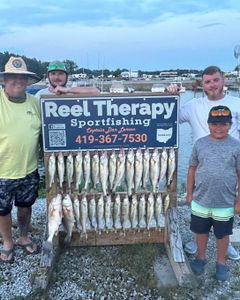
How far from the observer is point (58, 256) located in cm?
464

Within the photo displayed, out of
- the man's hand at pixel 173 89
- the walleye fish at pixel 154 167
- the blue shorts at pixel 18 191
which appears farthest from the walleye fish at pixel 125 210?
the man's hand at pixel 173 89

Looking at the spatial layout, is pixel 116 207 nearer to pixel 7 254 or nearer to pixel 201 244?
pixel 201 244

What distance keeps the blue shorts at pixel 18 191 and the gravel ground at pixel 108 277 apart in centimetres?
73

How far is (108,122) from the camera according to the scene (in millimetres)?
4215

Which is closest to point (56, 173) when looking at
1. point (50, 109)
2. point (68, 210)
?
point (68, 210)

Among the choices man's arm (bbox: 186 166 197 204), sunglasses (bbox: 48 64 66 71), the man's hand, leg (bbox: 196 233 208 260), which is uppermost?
sunglasses (bbox: 48 64 66 71)

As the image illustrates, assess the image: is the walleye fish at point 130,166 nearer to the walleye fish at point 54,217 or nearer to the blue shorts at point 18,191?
the walleye fish at point 54,217

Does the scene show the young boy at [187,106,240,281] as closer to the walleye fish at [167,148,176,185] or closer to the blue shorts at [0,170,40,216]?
the walleye fish at [167,148,176,185]

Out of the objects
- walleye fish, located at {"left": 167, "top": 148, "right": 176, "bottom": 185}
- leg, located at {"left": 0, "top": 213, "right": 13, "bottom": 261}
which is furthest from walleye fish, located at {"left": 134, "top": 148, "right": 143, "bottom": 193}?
leg, located at {"left": 0, "top": 213, "right": 13, "bottom": 261}

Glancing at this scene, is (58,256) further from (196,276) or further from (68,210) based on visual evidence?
(196,276)

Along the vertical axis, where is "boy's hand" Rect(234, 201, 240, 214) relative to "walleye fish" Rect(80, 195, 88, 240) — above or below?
above

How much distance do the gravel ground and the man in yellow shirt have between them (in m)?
0.64

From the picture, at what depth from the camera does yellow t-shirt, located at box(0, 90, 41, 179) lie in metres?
4.07

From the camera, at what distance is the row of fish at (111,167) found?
13.6 feet
